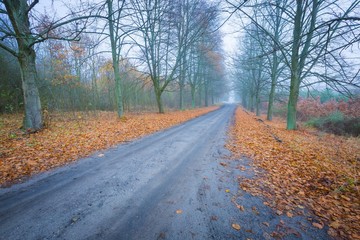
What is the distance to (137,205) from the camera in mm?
2717

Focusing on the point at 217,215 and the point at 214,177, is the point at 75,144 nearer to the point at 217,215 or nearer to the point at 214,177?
the point at 214,177

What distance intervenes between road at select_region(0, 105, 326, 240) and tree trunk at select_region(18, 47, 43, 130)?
4798 millimetres

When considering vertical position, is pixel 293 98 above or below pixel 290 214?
above

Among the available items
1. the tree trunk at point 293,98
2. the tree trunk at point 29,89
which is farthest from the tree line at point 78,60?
the tree trunk at point 293,98

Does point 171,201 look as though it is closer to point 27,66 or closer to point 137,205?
point 137,205

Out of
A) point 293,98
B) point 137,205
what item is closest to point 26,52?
point 137,205

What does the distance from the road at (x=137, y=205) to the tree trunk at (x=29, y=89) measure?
15.7ft

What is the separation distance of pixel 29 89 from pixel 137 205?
799 cm

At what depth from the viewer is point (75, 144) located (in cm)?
594

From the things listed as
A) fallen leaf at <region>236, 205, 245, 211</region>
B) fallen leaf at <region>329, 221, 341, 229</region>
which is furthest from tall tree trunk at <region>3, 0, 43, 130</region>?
fallen leaf at <region>329, 221, 341, 229</region>

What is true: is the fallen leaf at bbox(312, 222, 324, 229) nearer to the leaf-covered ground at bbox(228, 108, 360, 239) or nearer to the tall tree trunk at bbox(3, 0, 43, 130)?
the leaf-covered ground at bbox(228, 108, 360, 239)

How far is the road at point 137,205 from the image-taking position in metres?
2.16

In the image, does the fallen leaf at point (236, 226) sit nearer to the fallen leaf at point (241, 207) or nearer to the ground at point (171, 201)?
the ground at point (171, 201)

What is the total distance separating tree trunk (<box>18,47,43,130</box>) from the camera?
22.5 feet
